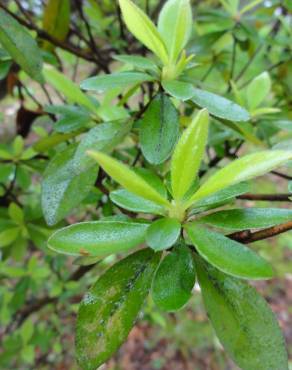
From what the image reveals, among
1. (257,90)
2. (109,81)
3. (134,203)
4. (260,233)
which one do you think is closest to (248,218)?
(260,233)

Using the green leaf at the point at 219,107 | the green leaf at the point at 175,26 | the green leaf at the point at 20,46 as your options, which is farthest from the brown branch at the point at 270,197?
the green leaf at the point at 20,46

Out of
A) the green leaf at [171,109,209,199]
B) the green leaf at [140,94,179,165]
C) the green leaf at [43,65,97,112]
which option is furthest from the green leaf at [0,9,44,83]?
the green leaf at [171,109,209,199]

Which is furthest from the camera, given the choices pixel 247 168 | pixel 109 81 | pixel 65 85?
pixel 65 85

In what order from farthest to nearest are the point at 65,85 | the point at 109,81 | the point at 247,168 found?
the point at 65,85, the point at 109,81, the point at 247,168

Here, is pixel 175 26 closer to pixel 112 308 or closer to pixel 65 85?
pixel 65 85

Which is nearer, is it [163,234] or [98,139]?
[163,234]

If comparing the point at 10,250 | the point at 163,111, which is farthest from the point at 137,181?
the point at 10,250

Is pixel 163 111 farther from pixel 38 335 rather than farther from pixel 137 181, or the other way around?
pixel 38 335

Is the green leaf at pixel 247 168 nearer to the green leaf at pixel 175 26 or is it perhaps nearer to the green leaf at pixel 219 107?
the green leaf at pixel 219 107
